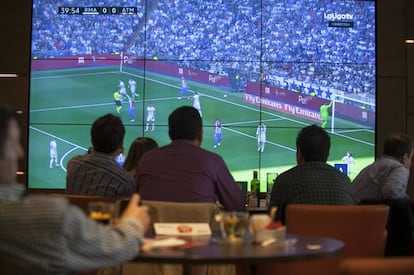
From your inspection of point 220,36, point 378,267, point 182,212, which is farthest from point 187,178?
point 220,36

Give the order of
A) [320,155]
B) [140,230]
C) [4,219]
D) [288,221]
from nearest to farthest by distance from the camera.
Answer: [4,219] < [140,230] < [288,221] < [320,155]

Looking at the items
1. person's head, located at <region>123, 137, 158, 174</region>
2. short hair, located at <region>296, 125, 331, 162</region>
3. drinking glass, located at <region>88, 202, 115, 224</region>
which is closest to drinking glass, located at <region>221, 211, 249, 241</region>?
drinking glass, located at <region>88, 202, 115, 224</region>

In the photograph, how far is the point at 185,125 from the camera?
340cm

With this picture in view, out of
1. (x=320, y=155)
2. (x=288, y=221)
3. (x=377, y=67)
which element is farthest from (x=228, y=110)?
(x=288, y=221)

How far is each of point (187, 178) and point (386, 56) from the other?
14.6 feet

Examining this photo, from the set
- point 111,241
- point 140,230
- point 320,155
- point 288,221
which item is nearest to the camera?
point 111,241

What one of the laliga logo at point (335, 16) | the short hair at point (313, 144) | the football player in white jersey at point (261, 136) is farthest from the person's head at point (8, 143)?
the laliga logo at point (335, 16)

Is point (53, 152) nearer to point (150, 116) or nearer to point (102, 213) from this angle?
point (150, 116)

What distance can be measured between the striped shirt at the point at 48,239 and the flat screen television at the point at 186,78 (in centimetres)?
518

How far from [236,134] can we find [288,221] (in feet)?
13.1

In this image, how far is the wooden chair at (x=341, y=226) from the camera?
2.91 meters

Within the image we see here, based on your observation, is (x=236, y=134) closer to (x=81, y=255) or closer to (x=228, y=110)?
(x=228, y=110)

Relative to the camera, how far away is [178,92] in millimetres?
6941

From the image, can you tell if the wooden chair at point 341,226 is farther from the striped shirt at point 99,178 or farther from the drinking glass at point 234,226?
the striped shirt at point 99,178
